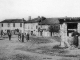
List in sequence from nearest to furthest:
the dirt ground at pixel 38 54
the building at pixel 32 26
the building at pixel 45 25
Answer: the dirt ground at pixel 38 54, the building at pixel 45 25, the building at pixel 32 26

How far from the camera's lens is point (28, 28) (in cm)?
5766

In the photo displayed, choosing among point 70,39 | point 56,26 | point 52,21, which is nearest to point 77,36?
point 70,39

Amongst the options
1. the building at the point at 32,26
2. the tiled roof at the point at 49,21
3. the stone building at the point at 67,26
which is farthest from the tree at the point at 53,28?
the stone building at the point at 67,26

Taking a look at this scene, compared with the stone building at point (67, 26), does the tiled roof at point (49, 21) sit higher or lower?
higher

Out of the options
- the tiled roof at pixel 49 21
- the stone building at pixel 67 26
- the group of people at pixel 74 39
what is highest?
the tiled roof at pixel 49 21

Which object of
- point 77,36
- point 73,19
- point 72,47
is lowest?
point 72,47

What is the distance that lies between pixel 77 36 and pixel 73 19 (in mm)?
2081

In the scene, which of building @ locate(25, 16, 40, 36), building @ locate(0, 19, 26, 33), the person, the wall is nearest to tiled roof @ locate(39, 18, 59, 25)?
building @ locate(25, 16, 40, 36)

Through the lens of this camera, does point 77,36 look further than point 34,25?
No

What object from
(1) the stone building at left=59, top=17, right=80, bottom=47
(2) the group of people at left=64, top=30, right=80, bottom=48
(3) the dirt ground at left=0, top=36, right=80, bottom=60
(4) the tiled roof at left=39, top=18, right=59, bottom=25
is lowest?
(3) the dirt ground at left=0, top=36, right=80, bottom=60

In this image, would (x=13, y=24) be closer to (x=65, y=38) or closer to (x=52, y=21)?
(x=52, y=21)

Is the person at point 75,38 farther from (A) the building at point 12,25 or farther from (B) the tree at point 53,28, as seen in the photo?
(A) the building at point 12,25

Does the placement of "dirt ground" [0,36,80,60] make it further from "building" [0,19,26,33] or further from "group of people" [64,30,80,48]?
"building" [0,19,26,33]

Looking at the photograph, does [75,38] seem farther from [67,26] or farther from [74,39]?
[67,26]
